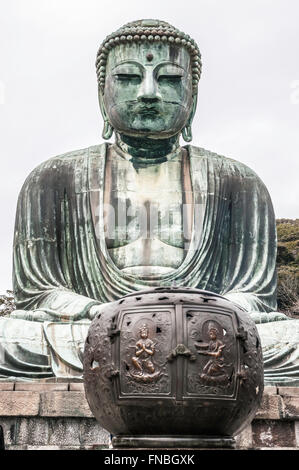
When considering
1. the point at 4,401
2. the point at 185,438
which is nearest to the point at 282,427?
the point at 4,401

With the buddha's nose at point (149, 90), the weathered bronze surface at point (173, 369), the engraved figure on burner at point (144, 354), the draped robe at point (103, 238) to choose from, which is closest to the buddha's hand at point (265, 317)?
the draped robe at point (103, 238)

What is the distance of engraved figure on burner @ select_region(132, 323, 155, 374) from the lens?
4.77 metres

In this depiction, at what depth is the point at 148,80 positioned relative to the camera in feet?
31.0

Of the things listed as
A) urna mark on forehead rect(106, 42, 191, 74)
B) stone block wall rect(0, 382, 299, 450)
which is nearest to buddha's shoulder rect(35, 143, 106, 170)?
urna mark on forehead rect(106, 42, 191, 74)

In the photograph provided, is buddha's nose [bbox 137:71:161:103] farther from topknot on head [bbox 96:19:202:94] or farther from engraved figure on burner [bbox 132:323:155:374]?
engraved figure on burner [bbox 132:323:155:374]

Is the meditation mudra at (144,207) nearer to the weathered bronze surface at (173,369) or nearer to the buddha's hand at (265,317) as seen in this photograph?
the buddha's hand at (265,317)

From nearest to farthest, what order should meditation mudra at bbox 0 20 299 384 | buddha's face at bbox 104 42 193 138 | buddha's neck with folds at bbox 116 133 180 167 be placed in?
meditation mudra at bbox 0 20 299 384
buddha's face at bbox 104 42 193 138
buddha's neck with folds at bbox 116 133 180 167

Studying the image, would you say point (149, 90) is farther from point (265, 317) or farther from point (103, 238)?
point (265, 317)

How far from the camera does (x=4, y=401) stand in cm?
707

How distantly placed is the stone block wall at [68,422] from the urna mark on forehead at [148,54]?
3905mm

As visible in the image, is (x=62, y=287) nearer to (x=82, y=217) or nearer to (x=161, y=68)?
(x=82, y=217)

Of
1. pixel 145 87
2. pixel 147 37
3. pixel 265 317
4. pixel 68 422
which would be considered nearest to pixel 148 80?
pixel 145 87

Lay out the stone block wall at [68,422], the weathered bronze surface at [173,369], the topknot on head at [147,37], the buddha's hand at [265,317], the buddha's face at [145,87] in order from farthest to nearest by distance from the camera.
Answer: the topknot on head at [147,37] < the buddha's face at [145,87] < the buddha's hand at [265,317] < the stone block wall at [68,422] < the weathered bronze surface at [173,369]

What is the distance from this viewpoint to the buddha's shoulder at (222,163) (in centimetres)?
1009
